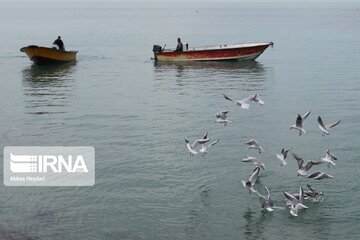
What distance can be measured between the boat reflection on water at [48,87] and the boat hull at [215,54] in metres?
9.69

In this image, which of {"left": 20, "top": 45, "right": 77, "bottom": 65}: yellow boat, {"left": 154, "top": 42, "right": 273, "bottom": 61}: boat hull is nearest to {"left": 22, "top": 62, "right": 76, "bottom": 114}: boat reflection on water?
{"left": 20, "top": 45, "right": 77, "bottom": 65}: yellow boat

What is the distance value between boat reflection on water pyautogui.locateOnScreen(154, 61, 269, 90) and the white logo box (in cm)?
2059

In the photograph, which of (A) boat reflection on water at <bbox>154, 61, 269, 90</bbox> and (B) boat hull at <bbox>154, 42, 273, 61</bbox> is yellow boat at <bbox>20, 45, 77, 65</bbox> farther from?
(B) boat hull at <bbox>154, 42, 273, 61</bbox>

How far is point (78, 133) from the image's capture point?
28.9 m

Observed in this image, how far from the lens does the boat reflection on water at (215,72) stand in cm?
4597

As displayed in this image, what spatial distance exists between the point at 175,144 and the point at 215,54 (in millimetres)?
30207

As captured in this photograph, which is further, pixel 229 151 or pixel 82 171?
pixel 229 151

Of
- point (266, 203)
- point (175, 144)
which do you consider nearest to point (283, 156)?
point (266, 203)

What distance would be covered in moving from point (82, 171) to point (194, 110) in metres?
12.8

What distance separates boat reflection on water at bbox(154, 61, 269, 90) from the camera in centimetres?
4597

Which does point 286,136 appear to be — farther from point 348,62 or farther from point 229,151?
point 348,62

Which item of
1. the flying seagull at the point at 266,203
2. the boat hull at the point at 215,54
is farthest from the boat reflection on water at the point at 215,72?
the flying seagull at the point at 266,203

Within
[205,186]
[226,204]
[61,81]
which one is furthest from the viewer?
[61,81]

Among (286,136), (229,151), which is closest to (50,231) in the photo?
(229,151)
